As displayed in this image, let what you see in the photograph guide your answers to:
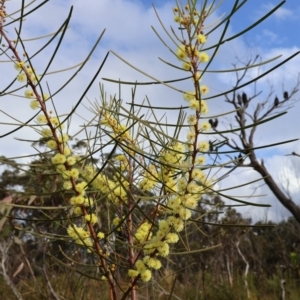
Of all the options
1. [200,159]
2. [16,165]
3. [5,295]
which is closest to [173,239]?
[200,159]

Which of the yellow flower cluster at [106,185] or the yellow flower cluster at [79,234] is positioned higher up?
the yellow flower cluster at [106,185]

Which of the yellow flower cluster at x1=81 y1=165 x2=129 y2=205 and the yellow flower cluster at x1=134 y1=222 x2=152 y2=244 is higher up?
the yellow flower cluster at x1=81 y1=165 x2=129 y2=205

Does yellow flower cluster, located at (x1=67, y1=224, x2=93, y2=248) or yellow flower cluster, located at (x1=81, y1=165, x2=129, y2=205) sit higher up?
yellow flower cluster, located at (x1=81, y1=165, x2=129, y2=205)

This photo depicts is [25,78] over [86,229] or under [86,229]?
over

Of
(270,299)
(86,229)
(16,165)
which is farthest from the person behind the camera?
(270,299)

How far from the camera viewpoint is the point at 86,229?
0.77 m

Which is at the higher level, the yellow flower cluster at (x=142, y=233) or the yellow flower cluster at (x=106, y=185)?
the yellow flower cluster at (x=106, y=185)

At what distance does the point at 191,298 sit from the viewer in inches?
158

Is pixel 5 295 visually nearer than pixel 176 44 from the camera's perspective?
No

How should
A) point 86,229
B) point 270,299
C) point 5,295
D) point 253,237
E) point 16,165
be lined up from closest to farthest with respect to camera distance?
point 16,165
point 86,229
point 5,295
point 270,299
point 253,237

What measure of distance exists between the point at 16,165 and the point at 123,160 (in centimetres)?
28

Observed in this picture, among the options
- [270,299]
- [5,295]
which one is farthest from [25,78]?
[270,299]

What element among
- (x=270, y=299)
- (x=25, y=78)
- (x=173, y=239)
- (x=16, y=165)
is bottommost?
(x=270, y=299)

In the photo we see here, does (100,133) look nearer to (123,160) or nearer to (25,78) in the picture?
(123,160)
